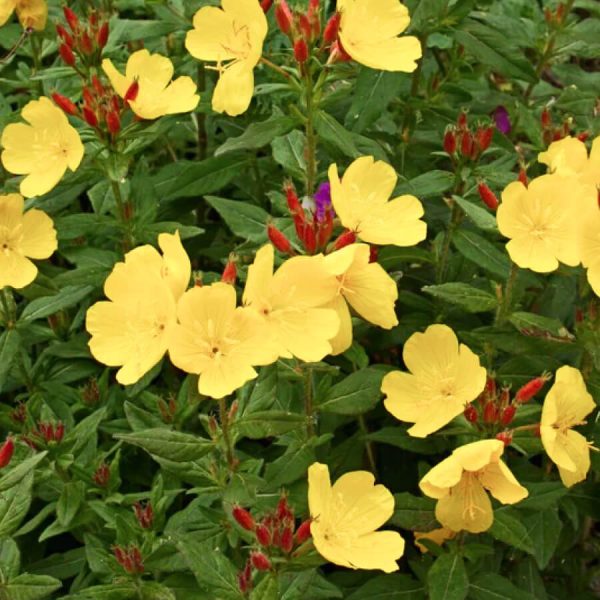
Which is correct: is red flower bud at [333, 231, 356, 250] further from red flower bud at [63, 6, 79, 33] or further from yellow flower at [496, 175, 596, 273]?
red flower bud at [63, 6, 79, 33]

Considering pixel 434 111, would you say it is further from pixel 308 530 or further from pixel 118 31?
pixel 308 530

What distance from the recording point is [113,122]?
2.63m

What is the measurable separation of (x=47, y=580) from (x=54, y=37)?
1.84 meters

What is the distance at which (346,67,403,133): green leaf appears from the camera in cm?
302

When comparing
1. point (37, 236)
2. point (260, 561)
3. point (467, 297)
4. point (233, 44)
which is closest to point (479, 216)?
point (467, 297)

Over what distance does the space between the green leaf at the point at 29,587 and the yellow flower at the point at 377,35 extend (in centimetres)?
145

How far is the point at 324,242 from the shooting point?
7.28ft

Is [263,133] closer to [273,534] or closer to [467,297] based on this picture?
[467,297]

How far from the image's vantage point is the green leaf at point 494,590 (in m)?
2.60

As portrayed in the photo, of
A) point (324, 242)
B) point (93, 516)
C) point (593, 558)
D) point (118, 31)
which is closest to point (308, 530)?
point (324, 242)

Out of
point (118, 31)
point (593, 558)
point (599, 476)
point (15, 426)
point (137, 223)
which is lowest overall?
point (593, 558)

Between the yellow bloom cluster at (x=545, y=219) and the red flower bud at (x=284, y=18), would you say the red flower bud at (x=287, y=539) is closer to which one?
the yellow bloom cluster at (x=545, y=219)

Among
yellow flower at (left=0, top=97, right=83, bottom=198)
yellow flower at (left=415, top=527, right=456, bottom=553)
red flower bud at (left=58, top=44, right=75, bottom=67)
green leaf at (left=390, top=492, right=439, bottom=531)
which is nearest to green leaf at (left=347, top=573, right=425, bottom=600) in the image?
yellow flower at (left=415, top=527, right=456, bottom=553)

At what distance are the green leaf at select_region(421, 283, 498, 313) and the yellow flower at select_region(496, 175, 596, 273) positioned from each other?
21cm
